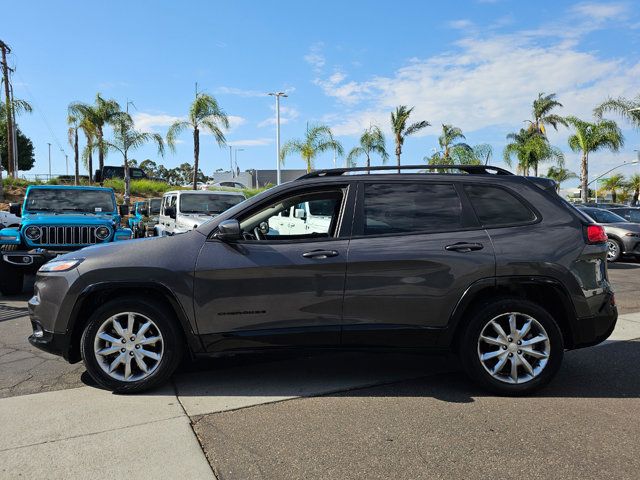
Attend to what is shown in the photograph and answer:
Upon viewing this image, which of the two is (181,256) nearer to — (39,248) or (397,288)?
(397,288)

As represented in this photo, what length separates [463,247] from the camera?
412 cm

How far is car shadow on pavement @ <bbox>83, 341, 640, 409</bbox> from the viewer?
4.21 meters

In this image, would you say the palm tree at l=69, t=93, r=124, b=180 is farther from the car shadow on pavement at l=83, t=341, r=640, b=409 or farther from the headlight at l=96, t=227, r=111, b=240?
the car shadow on pavement at l=83, t=341, r=640, b=409

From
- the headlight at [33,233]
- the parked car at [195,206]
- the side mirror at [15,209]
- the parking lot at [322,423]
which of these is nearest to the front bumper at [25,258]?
the headlight at [33,233]

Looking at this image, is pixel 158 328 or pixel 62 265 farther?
pixel 62 265

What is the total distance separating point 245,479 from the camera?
291 centimetres

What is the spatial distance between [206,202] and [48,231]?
13.2 feet

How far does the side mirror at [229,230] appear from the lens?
13.2 feet

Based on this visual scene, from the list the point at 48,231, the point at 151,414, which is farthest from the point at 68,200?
the point at 151,414

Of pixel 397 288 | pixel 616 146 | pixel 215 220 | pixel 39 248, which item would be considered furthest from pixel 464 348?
pixel 616 146

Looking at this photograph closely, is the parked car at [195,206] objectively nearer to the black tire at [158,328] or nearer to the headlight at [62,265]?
the headlight at [62,265]

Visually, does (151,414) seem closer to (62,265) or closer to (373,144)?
(62,265)

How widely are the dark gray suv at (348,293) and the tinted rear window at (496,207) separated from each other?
20 millimetres

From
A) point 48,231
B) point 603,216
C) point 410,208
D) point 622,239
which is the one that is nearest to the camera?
point 410,208
